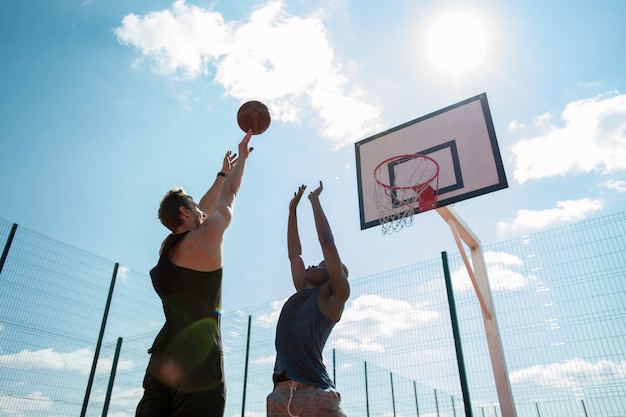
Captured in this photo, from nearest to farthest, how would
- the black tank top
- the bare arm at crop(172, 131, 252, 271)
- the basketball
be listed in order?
the black tank top
the bare arm at crop(172, 131, 252, 271)
the basketball

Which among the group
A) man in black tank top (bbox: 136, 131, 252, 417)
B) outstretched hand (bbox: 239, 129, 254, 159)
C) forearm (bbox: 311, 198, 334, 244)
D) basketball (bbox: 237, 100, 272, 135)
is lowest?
man in black tank top (bbox: 136, 131, 252, 417)

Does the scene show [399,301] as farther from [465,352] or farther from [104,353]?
[104,353]

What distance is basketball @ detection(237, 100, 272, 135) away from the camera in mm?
4278

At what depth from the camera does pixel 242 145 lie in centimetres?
290

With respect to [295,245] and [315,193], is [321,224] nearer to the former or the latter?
[315,193]

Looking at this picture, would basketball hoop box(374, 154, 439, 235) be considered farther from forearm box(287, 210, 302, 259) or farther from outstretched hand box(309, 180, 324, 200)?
outstretched hand box(309, 180, 324, 200)

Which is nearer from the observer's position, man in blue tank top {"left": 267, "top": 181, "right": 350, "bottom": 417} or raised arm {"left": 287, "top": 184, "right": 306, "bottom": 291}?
man in blue tank top {"left": 267, "top": 181, "right": 350, "bottom": 417}

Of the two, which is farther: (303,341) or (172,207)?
(303,341)

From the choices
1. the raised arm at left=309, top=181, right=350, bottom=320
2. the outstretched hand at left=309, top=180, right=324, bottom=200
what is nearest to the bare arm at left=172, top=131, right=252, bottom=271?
the raised arm at left=309, top=181, right=350, bottom=320

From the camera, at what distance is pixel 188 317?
193 cm

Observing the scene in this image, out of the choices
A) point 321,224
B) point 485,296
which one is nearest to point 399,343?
point 485,296

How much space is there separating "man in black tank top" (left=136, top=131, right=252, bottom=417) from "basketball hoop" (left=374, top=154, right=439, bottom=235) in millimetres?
4392

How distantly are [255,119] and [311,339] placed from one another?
94.1 inches

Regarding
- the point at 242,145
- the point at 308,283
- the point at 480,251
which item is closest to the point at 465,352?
the point at 480,251
